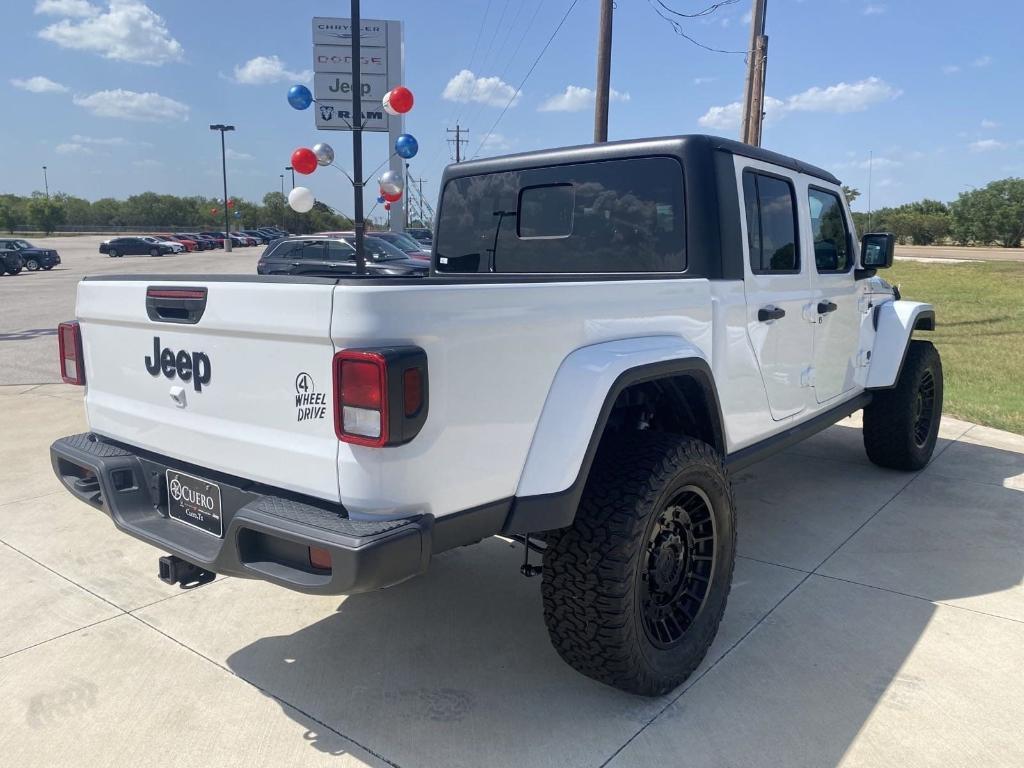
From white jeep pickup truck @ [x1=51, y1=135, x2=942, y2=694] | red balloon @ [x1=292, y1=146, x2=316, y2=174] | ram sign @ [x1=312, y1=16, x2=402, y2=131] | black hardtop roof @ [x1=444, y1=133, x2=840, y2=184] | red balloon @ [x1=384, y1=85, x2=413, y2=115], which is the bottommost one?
white jeep pickup truck @ [x1=51, y1=135, x2=942, y2=694]

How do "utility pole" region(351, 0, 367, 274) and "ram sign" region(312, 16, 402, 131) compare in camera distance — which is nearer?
"utility pole" region(351, 0, 367, 274)

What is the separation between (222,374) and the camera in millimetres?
2365

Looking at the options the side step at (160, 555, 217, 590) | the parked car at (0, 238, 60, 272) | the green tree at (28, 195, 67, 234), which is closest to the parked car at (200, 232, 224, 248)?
the green tree at (28, 195, 67, 234)

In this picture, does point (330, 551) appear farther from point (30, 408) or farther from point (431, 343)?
point (30, 408)

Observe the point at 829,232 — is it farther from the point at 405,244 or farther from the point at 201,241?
the point at 201,241

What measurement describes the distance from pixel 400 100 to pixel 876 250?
12323 mm

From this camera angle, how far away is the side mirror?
4441 mm

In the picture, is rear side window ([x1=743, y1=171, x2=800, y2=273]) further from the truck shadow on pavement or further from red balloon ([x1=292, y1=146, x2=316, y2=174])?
red balloon ([x1=292, y1=146, x2=316, y2=174])

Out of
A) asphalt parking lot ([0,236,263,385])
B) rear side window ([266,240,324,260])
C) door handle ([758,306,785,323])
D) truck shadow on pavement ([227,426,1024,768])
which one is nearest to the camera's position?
truck shadow on pavement ([227,426,1024,768])

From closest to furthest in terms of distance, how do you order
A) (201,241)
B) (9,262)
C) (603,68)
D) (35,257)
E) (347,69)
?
(603,68), (347,69), (9,262), (35,257), (201,241)

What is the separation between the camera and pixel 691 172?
3.18 m

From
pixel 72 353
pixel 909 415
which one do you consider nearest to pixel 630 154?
pixel 72 353

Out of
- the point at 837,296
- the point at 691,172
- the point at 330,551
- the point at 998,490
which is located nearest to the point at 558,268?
the point at 691,172

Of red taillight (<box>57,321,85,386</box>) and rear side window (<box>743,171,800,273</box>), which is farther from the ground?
rear side window (<box>743,171,800,273</box>)
